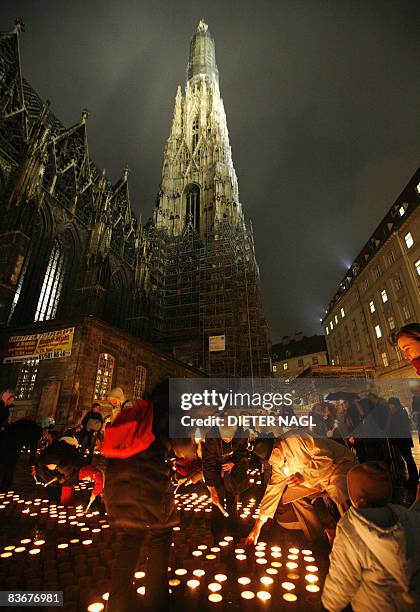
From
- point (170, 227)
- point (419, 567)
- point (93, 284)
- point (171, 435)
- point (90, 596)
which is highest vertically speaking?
point (170, 227)

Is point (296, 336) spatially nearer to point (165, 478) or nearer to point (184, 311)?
point (184, 311)

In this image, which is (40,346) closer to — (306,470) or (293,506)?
(293,506)

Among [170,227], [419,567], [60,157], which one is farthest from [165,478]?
[170,227]

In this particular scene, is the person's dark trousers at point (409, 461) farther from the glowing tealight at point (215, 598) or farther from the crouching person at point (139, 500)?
the crouching person at point (139, 500)

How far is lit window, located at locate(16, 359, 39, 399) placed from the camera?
13.9 m

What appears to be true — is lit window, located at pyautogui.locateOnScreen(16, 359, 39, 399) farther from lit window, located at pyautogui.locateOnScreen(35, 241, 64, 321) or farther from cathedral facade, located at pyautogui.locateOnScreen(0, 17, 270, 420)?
lit window, located at pyautogui.locateOnScreen(35, 241, 64, 321)

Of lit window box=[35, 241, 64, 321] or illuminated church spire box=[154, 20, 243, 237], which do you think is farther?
illuminated church spire box=[154, 20, 243, 237]

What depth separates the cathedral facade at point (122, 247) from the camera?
17.7 meters

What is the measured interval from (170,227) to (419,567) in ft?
133

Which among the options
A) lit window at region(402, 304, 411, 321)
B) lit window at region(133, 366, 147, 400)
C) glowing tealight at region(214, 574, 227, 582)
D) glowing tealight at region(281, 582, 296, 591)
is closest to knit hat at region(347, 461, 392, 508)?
glowing tealight at region(281, 582, 296, 591)

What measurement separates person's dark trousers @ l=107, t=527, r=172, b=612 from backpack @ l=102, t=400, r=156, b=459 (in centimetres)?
62

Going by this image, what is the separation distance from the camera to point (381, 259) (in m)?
28.5

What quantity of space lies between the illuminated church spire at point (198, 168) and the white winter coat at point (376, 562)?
1434 inches

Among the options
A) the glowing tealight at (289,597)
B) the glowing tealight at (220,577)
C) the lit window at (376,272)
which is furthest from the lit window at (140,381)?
the lit window at (376,272)
